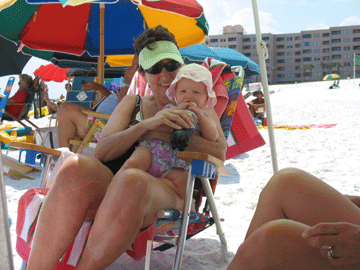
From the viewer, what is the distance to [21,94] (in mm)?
7152

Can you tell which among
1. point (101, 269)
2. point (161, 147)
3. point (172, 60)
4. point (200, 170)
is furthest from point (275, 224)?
point (172, 60)

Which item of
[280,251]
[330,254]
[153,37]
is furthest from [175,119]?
[330,254]

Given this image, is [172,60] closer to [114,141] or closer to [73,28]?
[114,141]

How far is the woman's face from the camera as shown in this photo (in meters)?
2.19

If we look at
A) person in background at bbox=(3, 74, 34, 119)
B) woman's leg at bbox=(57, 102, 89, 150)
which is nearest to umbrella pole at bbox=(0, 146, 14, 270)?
woman's leg at bbox=(57, 102, 89, 150)

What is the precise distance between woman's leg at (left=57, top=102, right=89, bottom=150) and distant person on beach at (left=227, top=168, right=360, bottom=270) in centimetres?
317

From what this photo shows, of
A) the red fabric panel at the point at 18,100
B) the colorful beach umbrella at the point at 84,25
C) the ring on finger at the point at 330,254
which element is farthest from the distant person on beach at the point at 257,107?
the ring on finger at the point at 330,254

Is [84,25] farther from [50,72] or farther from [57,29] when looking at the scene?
[50,72]

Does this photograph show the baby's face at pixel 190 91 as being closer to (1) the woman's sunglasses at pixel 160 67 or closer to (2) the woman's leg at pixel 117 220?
(1) the woman's sunglasses at pixel 160 67

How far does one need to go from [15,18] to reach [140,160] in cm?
399

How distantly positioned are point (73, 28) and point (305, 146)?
4641 millimetres

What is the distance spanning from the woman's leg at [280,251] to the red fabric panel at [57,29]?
4.79 m

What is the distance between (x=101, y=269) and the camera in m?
1.55

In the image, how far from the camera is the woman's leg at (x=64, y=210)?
1.57m
